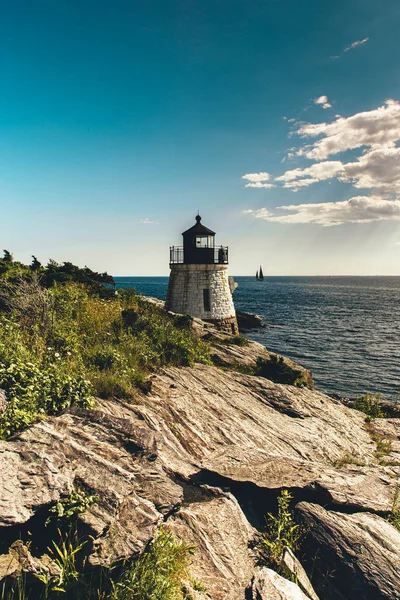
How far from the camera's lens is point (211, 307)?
2569cm

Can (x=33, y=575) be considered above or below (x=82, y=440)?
below

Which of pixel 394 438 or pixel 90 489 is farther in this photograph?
pixel 394 438

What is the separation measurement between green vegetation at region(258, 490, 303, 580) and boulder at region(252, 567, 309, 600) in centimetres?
27

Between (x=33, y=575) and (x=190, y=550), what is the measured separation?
6.31ft

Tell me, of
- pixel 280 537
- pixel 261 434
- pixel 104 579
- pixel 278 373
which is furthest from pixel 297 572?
→ pixel 278 373

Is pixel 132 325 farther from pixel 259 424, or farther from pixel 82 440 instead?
pixel 82 440

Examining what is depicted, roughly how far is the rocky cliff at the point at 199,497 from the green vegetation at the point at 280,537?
6.2 inches

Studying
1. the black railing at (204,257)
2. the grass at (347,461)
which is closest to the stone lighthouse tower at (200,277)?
the black railing at (204,257)

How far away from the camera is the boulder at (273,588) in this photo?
3939 millimetres

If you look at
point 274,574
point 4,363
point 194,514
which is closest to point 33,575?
point 194,514

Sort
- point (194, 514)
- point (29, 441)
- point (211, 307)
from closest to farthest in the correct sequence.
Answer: point (29, 441)
point (194, 514)
point (211, 307)

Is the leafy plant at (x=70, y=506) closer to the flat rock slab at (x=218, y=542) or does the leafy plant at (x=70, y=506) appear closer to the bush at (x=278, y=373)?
the flat rock slab at (x=218, y=542)

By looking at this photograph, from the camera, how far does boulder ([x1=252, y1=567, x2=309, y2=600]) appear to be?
3.94 m

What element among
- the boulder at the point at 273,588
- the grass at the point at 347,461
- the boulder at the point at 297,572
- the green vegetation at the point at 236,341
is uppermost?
the green vegetation at the point at 236,341
